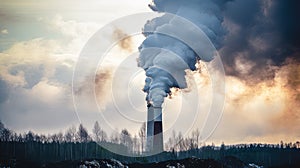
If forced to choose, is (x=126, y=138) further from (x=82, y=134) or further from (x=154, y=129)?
(x=154, y=129)

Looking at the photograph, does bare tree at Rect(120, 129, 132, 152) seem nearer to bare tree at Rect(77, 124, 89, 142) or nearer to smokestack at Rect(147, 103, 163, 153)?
bare tree at Rect(77, 124, 89, 142)

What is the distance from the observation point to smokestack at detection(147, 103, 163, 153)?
212ft

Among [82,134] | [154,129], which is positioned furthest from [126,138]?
[154,129]

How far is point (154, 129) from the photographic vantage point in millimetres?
66375

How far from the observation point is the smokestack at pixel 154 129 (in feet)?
212

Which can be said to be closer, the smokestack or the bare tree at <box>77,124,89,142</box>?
the smokestack

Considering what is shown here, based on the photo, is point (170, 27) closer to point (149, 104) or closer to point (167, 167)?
point (149, 104)

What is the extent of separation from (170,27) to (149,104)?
943 centimetres

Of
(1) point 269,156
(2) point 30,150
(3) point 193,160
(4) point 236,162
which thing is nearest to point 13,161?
(2) point 30,150

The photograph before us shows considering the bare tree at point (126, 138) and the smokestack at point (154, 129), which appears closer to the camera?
the smokestack at point (154, 129)

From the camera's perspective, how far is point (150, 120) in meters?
66.1

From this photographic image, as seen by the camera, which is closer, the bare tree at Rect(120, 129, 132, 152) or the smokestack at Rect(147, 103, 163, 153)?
the smokestack at Rect(147, 103, 163, 153)

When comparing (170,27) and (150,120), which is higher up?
(170,27)

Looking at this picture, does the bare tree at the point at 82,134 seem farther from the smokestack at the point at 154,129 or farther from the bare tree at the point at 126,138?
the smokestack at the point at 154,129
